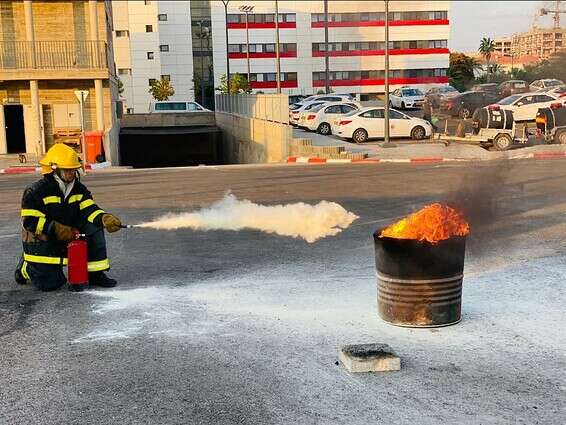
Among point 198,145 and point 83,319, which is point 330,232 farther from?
point 198,145

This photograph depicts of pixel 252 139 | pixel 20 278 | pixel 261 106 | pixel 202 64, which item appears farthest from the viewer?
pixel 202 64

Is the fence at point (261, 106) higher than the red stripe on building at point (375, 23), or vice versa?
the red stripe on building at point (375, 23)

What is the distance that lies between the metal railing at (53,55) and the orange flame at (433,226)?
89.8 feet

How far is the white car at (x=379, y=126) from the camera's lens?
29.8 meters

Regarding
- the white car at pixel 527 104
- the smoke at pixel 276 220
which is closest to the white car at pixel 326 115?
the white car at pixel 527 104

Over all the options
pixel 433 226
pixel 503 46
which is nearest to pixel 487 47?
pixel 503 46

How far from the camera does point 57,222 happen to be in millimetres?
7512

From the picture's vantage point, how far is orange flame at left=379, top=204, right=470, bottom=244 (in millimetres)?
5965

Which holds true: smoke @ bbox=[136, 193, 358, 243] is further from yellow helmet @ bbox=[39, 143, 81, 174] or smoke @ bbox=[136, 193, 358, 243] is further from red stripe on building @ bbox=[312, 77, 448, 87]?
red stripe on building @ bbox=[312, 77, 448, 87]

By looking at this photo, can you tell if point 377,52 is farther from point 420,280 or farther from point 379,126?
point 420,280

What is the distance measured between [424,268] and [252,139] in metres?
28.2

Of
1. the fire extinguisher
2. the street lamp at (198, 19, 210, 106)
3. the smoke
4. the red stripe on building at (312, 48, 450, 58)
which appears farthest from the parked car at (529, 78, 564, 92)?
the street lamp at (198, 19, 210, 106)

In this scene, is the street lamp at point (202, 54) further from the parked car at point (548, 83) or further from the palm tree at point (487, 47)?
the palm tree at point (487, 47)

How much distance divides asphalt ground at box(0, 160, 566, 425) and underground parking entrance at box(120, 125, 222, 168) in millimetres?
38596
